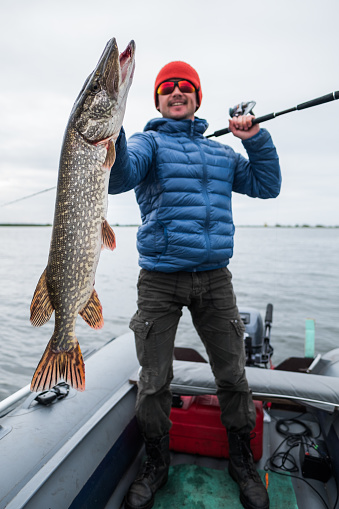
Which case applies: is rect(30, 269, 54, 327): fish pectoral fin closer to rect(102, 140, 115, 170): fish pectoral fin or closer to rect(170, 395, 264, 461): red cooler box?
rect(102, 140, 115, 170): fish pectoral fin

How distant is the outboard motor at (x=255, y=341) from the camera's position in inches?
144

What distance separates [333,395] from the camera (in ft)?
8.44

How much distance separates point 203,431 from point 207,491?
397 mm

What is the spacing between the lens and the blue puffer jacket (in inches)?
88.0

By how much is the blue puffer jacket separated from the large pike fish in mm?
573

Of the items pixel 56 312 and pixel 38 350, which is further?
pixel 38 350

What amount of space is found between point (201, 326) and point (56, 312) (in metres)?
1.11

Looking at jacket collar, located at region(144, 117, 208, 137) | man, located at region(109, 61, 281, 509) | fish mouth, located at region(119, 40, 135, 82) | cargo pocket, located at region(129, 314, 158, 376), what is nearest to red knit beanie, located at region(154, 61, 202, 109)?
man, located at region(109, 61, 281, 509)

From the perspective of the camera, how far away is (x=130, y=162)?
189cm

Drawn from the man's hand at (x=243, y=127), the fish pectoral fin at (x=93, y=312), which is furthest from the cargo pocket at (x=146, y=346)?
the man's hand at (x=243, y=127)

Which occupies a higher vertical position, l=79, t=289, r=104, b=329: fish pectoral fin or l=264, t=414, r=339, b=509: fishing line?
l=79, t=289, r=104, b=329: fish pectoral fin

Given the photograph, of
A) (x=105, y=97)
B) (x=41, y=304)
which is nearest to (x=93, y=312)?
(x=41, y=304)

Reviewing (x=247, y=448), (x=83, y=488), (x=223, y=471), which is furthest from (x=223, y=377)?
(x=83, y=488)

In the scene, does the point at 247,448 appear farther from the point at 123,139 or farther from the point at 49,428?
the point at 123,139
